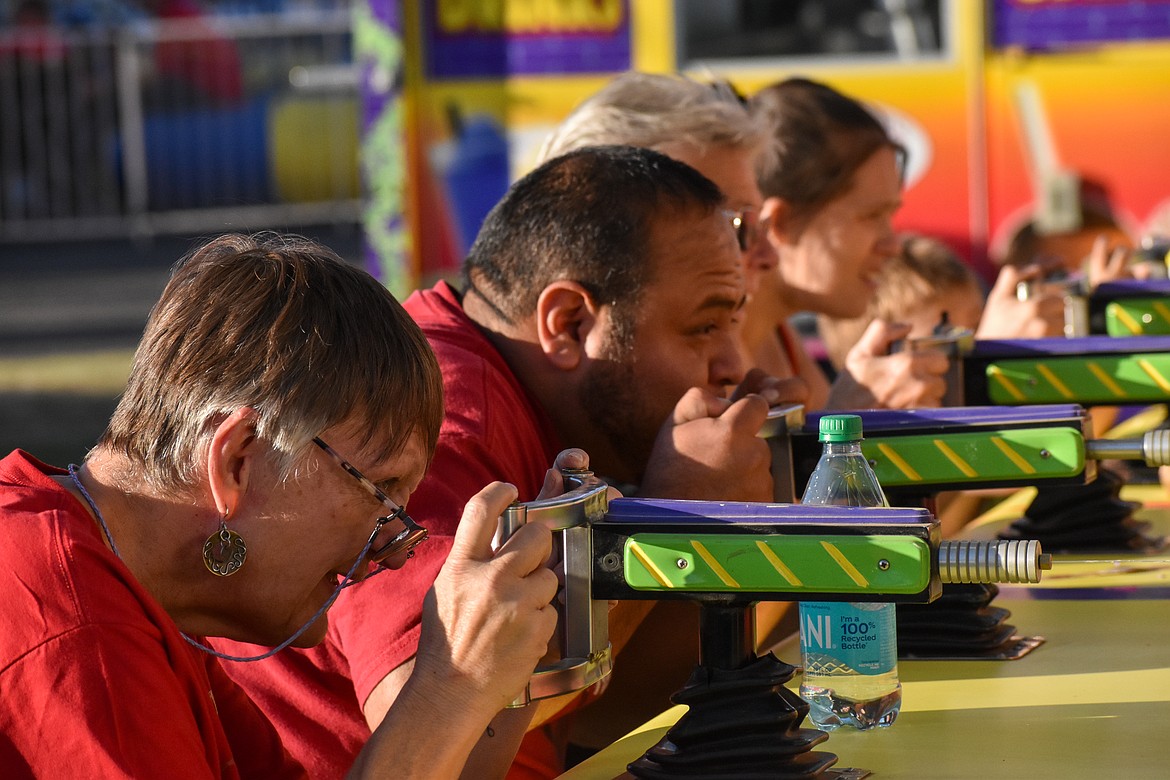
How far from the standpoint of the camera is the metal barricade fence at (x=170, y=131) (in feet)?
39.3

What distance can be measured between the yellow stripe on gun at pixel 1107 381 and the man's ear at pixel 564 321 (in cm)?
90

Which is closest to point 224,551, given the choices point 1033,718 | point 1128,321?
point 1033,718

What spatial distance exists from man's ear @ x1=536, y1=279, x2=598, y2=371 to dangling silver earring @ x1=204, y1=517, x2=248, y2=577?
0.77m

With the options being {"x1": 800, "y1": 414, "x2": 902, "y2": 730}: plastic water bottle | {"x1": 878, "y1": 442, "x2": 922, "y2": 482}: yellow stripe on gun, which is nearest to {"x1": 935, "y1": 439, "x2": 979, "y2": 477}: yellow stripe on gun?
{"x1": 878, "y1": 442, "x2": 922, "y2": 482}: yellow stripe on gun

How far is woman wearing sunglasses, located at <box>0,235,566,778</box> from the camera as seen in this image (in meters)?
1.40

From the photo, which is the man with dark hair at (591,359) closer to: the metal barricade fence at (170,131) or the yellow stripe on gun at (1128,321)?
the yellow stripe on gun at (1128,321)

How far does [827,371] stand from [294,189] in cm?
756

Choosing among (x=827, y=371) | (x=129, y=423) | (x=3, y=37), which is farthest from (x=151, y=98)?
(x=129, y=423)

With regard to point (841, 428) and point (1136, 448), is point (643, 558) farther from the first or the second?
point (1136, 448)

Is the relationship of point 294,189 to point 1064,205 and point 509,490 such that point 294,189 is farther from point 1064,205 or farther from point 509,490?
point 509,490

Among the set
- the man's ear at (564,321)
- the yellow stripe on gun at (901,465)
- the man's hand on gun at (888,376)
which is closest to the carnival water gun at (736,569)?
the yellow stripe on gun at (901,465)

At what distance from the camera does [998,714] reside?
6.00 ft

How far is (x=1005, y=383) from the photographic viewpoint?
2.67 meters

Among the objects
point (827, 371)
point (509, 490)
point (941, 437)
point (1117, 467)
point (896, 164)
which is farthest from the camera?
point (827, 371)
